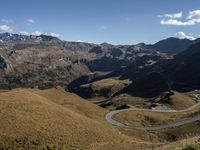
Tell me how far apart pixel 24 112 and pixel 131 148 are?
3065 cm

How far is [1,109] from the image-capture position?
7069 centimetres

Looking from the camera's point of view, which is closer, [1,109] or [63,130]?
[63,130]

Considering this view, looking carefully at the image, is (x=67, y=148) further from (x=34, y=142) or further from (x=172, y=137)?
(x=172, y=137)

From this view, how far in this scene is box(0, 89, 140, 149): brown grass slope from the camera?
186 ft

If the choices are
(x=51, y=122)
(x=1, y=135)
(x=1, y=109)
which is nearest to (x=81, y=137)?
(x=51, y=122)

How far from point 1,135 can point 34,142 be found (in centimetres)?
656

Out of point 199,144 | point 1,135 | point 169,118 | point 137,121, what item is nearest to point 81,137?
point 1,135

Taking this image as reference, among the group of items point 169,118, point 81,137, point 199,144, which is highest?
point 199,144

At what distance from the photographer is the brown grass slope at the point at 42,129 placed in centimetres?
5684

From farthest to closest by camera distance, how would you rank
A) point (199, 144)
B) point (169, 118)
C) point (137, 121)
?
point (169, 118), point (137, 121), point (199, 144)

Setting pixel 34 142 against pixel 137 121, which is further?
pixel 137 121

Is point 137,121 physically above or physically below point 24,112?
below

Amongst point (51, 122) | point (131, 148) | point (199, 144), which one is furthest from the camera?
point (51, 122)

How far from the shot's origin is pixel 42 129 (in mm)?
63375
